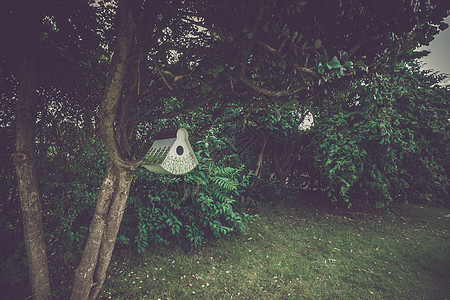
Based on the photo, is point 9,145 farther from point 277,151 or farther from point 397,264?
point 277,151

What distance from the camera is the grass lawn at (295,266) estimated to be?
3.48 m

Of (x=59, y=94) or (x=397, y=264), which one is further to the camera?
(x=397, y=264)

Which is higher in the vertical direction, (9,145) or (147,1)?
(147,1)

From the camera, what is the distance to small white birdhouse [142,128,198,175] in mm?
2150

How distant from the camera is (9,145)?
293 centimetres

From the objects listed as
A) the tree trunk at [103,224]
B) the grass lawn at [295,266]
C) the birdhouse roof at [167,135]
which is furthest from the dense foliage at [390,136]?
the tree trunk at [103,224]

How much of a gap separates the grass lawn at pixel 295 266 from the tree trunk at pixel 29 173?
102 centimetres

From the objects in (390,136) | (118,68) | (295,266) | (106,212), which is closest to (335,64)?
(118,68)

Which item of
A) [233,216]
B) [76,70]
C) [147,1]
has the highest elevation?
[147,1]

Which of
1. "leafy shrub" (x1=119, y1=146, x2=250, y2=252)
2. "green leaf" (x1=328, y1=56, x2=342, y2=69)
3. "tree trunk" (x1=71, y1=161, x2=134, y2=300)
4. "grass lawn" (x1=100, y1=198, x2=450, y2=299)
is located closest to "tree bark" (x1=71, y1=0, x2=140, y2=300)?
"tree trunk" (x1=71, y1=161, x2=134, y2=300)

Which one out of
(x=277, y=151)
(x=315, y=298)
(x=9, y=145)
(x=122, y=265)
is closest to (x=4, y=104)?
→ (x=9, y=145)

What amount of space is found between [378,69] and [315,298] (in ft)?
10.8

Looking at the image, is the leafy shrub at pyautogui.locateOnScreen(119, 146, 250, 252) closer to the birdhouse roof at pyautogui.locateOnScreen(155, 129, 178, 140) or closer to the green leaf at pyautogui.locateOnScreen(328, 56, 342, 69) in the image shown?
the birdhouse roof at pyautogui.locateOnScreen(155, 129, 178, 140)

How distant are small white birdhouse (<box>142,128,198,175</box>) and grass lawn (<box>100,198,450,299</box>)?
2.17 metres
